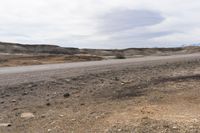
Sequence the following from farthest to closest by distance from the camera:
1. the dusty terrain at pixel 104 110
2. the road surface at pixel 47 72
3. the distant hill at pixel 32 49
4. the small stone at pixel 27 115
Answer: the distant hill at pixel 32 49 → the road surface at pixel 47 72 → the small stone at pixel 27 115 → the dusty terrain at pixel 104 110

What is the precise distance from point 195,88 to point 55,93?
464 centimetres

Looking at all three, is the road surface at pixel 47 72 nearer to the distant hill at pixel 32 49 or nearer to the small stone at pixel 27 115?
the small stone at pixel 27 115

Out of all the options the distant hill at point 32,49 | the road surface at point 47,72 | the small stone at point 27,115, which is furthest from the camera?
the distant hill at point 32,49

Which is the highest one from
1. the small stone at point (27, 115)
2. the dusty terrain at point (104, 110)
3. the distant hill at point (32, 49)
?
the distant hill at point (32, 49)

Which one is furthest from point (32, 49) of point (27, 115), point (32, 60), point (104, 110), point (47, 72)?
point (104, 110)

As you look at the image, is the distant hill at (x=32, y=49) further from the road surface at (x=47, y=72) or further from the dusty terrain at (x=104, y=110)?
the dusty terrain at (x=104, y=110)

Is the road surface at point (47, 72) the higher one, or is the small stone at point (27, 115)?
the road surface at point (47, 72)

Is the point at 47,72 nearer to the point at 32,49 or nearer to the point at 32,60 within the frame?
the point at 32,60

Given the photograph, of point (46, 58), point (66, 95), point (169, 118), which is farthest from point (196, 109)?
point (46, 58)

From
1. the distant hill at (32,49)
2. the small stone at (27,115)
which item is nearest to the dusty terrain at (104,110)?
the small stone at (27,115)

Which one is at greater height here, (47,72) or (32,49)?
(32,49)

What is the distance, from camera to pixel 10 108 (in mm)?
10336

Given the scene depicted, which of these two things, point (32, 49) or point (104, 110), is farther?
point (32, 49)

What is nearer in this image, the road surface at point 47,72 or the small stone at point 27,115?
the small stone at point 27,115
